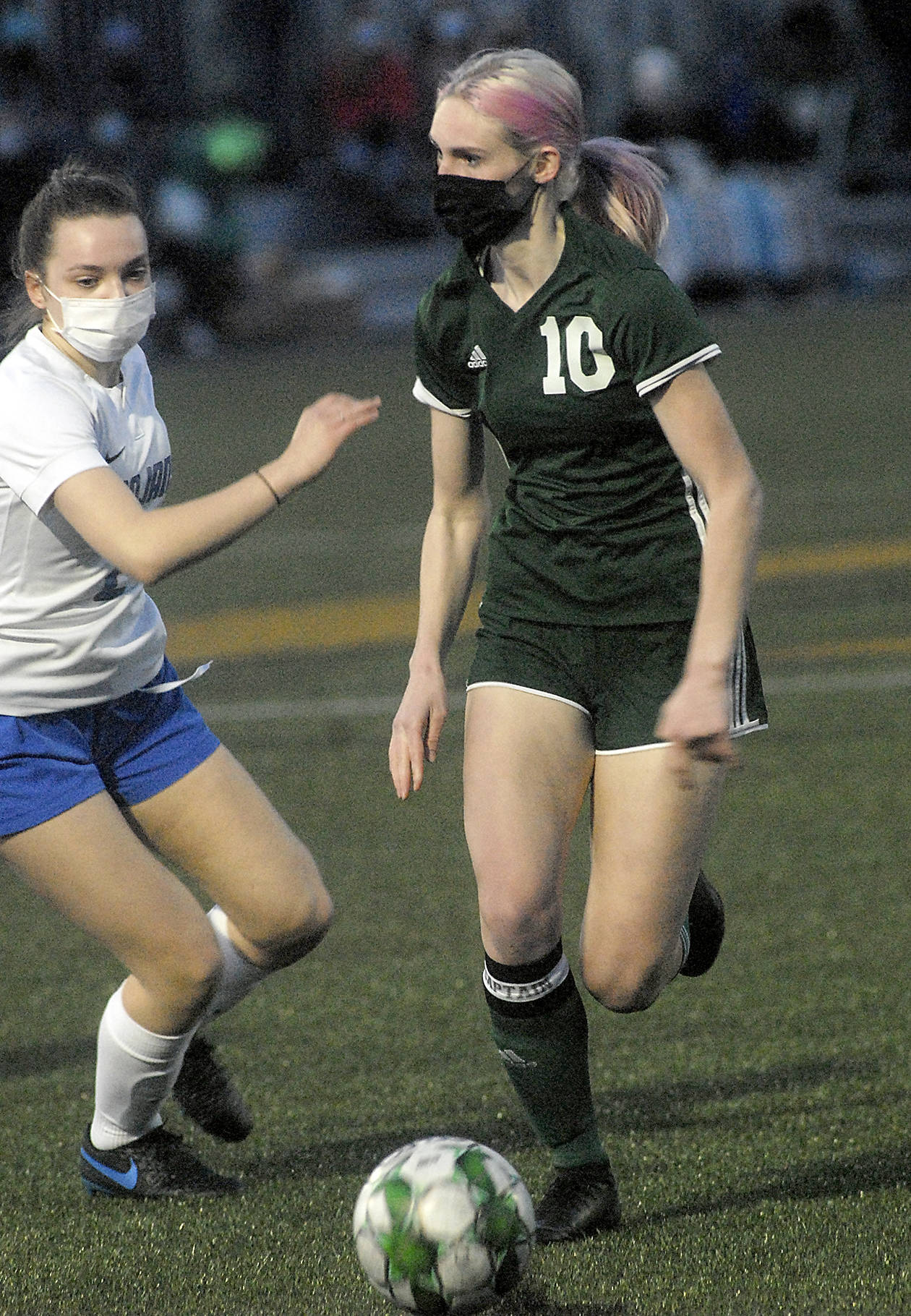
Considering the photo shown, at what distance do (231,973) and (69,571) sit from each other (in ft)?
3.17

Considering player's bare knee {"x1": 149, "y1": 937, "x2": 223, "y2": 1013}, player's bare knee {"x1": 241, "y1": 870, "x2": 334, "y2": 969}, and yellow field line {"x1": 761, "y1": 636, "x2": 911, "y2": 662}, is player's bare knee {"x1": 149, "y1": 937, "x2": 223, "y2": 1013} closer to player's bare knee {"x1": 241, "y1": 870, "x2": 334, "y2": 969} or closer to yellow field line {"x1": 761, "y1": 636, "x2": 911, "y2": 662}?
player's bare knee {"x1": 241, "y1": 870, "x2": 334, "y2": 969}

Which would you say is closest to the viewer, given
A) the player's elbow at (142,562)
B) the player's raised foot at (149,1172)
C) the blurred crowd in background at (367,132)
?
the player's elbow at (142,562)

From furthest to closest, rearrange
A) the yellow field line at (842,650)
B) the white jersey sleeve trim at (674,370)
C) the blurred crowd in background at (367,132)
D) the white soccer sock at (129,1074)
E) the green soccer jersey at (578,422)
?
the blurred crowd in background at (367,132)
the yellow field line at (842,650)
the white soccer sock at (129,1074)
the green soccer jersey at (578,422)
the white jersey sleeve trim at (674,370)

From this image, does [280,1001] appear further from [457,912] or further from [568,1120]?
[568,1120]

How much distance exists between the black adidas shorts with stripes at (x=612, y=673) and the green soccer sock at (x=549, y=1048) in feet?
1.52

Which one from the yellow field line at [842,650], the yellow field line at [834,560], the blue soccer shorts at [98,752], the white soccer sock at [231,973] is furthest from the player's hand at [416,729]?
the yellow field line at [834,560]

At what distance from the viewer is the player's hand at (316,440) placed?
3455 mm

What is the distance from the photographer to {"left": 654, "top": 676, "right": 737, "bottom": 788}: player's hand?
3469mm

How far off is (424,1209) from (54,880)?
105 centimetres

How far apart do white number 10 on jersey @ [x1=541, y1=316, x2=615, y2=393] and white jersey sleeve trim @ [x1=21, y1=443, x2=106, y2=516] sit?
85 centimetres

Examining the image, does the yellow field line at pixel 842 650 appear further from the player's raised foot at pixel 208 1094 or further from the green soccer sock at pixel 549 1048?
the green soccer sock at pixel 549 1048

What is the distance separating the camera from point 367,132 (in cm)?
2267

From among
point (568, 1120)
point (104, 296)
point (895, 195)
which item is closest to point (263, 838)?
point (568, 1120)

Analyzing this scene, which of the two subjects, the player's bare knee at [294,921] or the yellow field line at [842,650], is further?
the yellow field line at [842,650]
